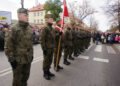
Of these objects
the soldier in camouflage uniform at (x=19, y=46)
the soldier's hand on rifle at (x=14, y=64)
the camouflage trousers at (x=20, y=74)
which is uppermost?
the soldier in camouflage uniform at (x=19, y=46)

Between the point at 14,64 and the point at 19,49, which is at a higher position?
the point at 19,49

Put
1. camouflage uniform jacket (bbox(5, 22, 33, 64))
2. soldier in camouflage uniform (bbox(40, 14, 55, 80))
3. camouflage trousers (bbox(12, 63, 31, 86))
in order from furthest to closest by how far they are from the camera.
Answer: soldier in camouflage uniform (bbox(40, 14, 55, 80)) → camouflage trousers (bbox(12, 63, 31, 86)) → camouflage uniform jacket (bbox(5, 22, 33, 64))

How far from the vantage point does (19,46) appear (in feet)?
7.27

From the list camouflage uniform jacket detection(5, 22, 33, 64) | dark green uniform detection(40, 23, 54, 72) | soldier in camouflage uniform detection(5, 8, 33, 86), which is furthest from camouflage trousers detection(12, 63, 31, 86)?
dark green uniform detection(40, 23, 54, 72)

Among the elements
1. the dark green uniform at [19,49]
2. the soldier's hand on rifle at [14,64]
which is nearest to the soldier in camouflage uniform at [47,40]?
the dark green uniform at [19,49]

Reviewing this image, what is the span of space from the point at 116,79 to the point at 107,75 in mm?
381

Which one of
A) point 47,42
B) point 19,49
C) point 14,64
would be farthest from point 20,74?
point 47,42

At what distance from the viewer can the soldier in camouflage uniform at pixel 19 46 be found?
6.93ft

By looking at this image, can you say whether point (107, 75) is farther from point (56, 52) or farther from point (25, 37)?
point (25, 37)

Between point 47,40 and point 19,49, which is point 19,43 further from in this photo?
point 47,40

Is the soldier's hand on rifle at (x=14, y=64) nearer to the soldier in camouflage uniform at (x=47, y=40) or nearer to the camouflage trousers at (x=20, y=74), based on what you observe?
the camouflage trousers at (x=20, y=74)

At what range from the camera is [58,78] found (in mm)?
3725

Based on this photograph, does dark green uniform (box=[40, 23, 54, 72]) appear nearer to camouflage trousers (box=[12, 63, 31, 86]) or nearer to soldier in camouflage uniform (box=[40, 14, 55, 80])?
soldier in camouflage uniform (box=[40, 14, 55, 80])

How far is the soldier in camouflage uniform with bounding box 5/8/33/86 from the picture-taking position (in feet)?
6.93
